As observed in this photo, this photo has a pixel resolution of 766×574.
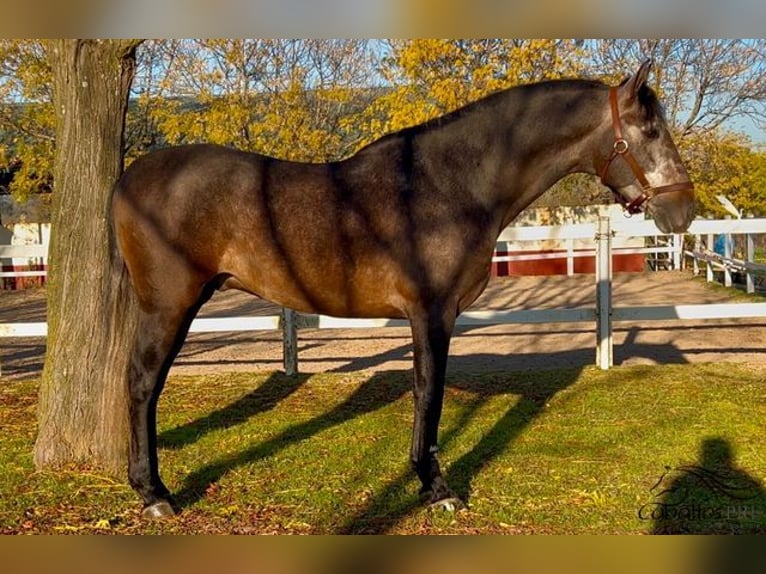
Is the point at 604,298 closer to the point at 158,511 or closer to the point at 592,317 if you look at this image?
the point at 592,317

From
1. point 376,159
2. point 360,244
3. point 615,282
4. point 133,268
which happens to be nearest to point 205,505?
point 133,268

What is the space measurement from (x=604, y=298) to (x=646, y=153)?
425cm

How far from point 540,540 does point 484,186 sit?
89.3 inches

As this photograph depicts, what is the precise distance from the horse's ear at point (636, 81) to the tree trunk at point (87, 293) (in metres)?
2.96

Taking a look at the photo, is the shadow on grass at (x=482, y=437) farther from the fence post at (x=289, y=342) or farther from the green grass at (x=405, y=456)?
the fence post at (x=289, y=342)

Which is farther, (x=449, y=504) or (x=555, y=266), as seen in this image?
(x=555, y=266)

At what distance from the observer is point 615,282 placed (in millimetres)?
19484

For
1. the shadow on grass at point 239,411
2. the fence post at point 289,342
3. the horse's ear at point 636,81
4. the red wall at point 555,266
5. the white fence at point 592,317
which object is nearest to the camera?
the horse's ear at point 636,81

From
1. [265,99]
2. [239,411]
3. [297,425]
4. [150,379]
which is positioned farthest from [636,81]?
[265,99]

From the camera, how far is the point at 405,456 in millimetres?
5094

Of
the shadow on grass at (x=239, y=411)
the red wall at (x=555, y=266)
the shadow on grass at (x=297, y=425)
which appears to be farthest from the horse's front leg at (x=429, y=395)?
the red wall at (x=555, y=266)

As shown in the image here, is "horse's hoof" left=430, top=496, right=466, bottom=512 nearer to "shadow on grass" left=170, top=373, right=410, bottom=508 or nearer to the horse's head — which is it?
"shadow on grass" left=170, top=373, right=410, bottom=508

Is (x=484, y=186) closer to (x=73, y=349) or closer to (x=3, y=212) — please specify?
(x=73, y=349)

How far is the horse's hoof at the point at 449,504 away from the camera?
13.2ft
